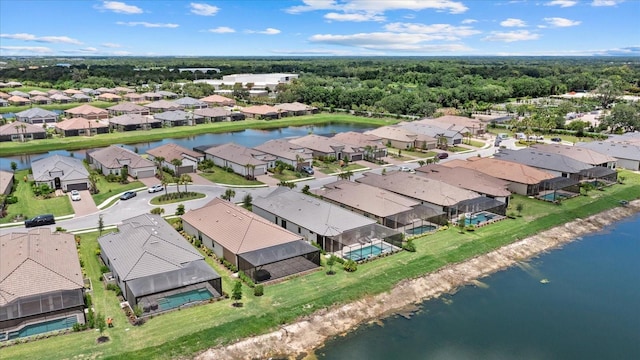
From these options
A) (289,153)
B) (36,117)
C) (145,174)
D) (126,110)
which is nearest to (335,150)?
(289,153)

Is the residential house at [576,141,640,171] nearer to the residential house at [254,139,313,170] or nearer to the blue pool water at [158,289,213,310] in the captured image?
the residential house at [254,139,313,170]

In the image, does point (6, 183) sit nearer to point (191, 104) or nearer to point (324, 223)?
point (324, 223)

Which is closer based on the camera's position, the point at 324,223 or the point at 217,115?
the point at 324,223

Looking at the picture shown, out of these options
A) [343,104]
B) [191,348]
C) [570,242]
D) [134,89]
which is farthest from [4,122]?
[570,242]

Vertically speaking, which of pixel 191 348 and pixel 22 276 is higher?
pixel 22 276

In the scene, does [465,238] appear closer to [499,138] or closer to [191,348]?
[191,348]

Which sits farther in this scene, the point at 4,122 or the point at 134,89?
the point at 134,89
